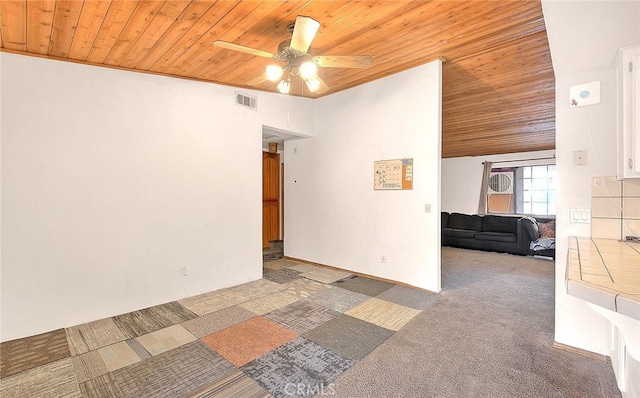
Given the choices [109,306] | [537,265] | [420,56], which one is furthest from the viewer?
[537,265]

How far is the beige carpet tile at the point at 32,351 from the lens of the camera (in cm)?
201

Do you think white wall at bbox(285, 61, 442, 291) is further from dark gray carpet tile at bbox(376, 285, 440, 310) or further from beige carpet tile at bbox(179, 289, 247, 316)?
beige carpet tile at bbox(179, 289, 247, 316)

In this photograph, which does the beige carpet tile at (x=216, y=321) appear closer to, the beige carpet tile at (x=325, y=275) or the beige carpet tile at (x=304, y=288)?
the beige carpet tile at (x=304, y=288)

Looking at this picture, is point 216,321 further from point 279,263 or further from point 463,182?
point 463,182

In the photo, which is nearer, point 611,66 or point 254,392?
point 254,392

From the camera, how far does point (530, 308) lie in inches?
117

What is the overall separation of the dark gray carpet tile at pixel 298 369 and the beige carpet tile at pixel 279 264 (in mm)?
2435

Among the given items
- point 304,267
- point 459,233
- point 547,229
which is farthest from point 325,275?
point 547,229

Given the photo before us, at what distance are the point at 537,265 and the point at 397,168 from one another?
3353 mm

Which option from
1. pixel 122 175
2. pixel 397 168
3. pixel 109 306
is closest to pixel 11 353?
pixel 109 306

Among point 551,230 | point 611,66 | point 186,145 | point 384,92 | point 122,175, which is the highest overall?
point 384,92

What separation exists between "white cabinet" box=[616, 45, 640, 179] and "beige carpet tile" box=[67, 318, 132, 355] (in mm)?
3953

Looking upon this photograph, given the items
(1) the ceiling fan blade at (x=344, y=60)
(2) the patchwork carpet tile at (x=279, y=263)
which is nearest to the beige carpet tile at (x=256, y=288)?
(2) the patchwork carpet tile at (x=279, y=263)

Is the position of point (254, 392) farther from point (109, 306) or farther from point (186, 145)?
point (186, 145)
